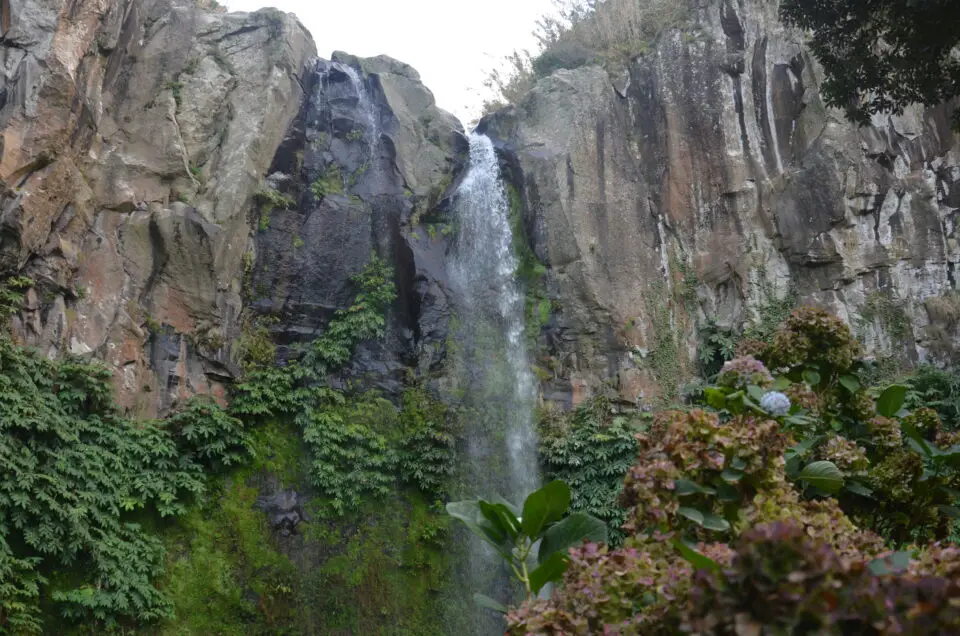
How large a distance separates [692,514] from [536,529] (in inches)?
27.7

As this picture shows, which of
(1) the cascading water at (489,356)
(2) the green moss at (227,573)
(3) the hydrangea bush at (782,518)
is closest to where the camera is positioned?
(3) the hydrangea bush at (782,518)

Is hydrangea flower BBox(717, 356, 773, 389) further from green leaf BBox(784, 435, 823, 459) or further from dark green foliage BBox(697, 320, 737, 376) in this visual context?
dark green foliage BBox(697, 320, 737, 376)

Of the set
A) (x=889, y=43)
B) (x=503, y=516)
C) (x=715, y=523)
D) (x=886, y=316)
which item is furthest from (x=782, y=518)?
(x=886, y=316)

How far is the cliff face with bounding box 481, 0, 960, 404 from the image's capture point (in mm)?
14320

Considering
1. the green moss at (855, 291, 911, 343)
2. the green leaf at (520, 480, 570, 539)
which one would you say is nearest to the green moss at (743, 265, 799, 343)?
the green moss at (855, 291, 911, 343)

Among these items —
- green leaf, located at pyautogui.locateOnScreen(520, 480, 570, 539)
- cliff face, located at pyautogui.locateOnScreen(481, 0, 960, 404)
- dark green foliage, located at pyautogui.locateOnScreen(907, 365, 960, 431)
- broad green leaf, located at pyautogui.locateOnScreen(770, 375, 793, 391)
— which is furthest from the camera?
cliff face, located at pyautogui.locateOnScreen(481, 0, 960, 404)

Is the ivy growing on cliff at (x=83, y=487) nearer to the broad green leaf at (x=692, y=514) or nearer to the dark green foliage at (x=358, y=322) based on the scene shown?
the dark green foliage at (x=358, y=322)

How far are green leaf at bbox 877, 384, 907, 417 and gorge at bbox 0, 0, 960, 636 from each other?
8.53 metres

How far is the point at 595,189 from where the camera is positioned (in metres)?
15.5

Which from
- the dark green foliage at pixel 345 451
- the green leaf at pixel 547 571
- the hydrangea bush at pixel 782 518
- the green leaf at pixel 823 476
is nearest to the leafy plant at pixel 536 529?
the green leaf at pixel 547 571

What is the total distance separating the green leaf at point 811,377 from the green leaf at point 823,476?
78 centimetres

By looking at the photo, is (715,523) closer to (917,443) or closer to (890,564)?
(890,564)

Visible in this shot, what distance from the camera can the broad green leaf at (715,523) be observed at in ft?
9.31

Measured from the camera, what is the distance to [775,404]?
326cm
